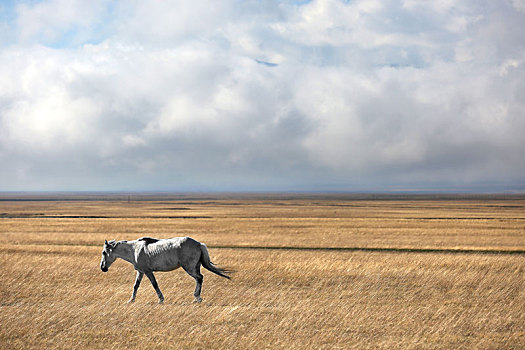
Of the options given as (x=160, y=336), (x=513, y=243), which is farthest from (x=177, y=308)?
(x=513, y=243)

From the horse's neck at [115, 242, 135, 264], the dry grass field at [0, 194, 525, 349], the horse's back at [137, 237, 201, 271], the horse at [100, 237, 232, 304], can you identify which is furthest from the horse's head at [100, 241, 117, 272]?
the dry grass field at [0, 194, 525, 349]

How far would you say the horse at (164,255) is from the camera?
13508mm

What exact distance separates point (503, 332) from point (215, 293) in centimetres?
891

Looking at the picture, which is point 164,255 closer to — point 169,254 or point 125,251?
point 169,254

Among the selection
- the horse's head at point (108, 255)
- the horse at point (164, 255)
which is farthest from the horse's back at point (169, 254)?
the horse's head at point (108, 255)

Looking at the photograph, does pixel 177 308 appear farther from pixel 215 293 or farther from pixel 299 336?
pixel 299 336

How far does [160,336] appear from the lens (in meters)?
11.2

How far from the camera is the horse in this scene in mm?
13508

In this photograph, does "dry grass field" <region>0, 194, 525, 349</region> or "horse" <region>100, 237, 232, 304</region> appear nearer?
"dry grass field" <region>0, 194, 525, 349</region>

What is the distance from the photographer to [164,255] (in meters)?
13.5

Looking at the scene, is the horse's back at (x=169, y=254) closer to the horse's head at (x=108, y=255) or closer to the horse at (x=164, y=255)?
the horse at (x=164, y=255)

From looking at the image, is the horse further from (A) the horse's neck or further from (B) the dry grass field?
(B) the dry grass field

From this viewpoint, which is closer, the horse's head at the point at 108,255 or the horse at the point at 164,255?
the horse at the point at 164,255

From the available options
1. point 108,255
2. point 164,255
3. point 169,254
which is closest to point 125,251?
point 108,255
